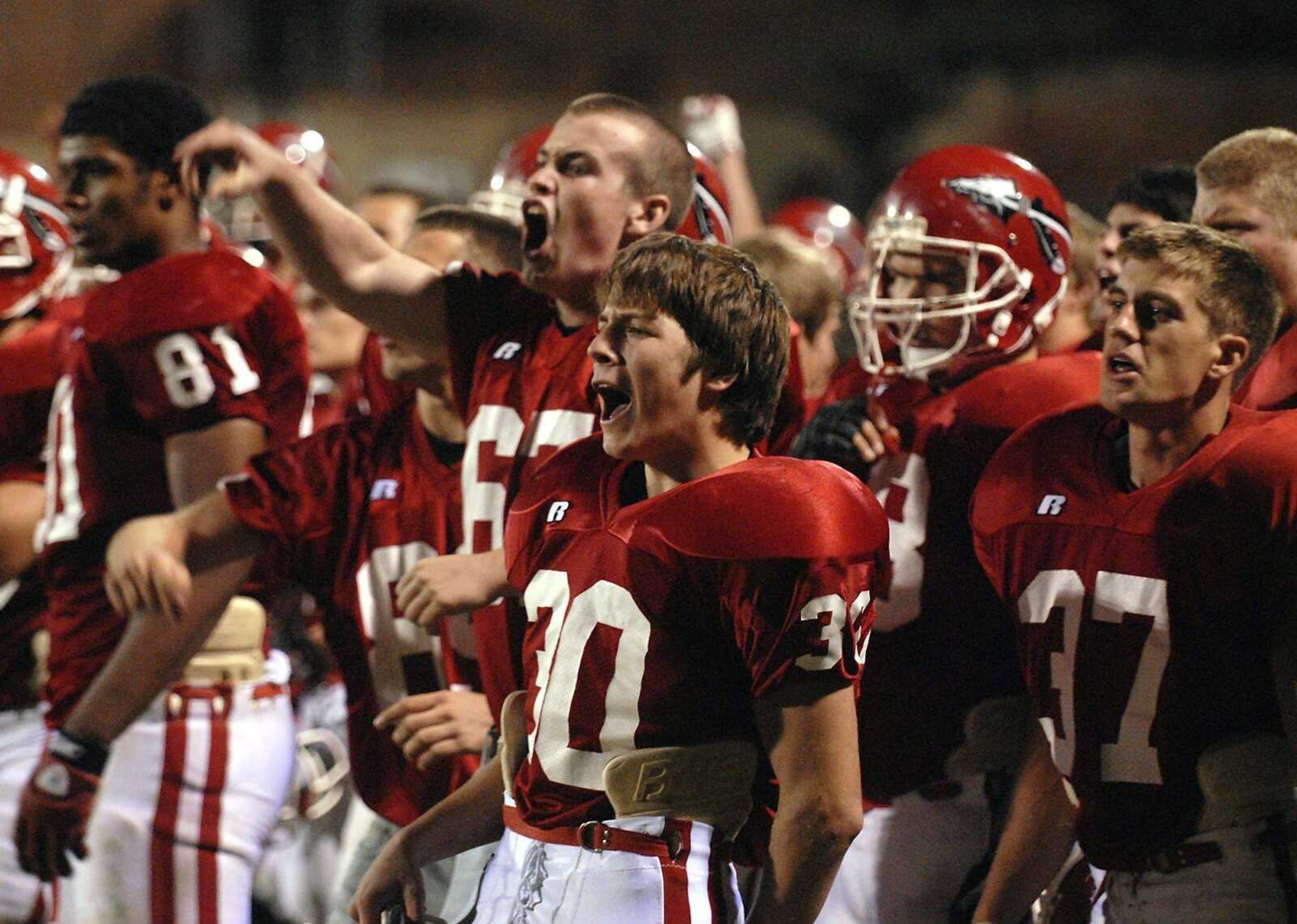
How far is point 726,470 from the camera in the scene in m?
2.25

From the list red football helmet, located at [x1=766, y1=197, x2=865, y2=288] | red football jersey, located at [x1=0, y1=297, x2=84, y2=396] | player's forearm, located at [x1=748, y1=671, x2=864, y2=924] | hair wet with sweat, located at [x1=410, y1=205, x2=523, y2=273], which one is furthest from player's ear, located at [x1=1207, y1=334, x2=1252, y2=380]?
red football helmet, located at [x1=766, y1=197, x2=865, y2=288]

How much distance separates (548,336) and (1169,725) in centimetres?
120

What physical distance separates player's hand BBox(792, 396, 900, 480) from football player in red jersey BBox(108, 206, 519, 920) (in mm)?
656

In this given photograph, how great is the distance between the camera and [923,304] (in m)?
3.22

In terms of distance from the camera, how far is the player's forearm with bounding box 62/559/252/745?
3312 millimetres

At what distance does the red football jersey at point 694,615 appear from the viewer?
2.15 metres

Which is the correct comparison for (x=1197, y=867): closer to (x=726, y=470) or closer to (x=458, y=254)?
(x=726, y=470)

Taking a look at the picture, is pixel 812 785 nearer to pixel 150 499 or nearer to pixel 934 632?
pixel 934 632

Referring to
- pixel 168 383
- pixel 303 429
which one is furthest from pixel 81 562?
pixel 303 429

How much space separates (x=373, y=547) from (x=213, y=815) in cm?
71

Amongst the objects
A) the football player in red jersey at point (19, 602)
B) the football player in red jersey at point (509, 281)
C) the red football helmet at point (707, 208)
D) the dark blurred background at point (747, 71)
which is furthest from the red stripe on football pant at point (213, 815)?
the dark blurred background at point (747, 71)

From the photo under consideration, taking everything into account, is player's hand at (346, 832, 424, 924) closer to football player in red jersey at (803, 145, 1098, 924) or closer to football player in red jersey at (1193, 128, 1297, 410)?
football player in red jersey at (803, 145, 1098, 924)

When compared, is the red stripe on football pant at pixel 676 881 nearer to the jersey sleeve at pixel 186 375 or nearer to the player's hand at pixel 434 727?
the player's hand at pixel 434 727

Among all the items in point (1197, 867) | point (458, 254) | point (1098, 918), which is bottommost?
point (1098, 918)
